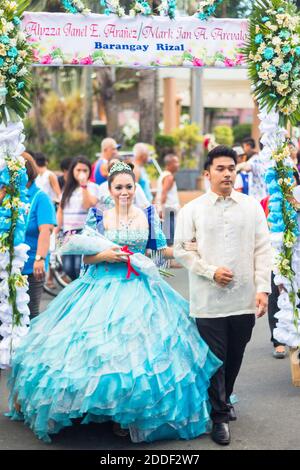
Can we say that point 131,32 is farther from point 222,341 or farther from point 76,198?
point 76,198

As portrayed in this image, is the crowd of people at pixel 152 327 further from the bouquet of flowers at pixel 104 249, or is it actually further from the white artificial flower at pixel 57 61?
the white artificial flower at pixel 57 61

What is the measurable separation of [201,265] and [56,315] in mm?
1049

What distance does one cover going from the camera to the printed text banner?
21.5 ft

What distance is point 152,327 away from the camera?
541cm

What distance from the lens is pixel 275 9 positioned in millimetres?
6316

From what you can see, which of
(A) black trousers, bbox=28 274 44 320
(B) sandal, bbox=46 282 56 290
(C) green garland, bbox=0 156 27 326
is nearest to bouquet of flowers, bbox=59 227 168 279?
(C) green garland, bbox=0 156 27 326

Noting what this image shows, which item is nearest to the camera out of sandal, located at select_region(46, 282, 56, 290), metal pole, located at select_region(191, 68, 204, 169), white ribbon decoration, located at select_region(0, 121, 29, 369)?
white ribbon decoration, located at select_region(0, 121, 29, 369)

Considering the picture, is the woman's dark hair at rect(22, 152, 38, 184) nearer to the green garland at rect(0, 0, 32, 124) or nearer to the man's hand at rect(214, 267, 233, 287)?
the green garland at rect(0, 0, 32, 124)

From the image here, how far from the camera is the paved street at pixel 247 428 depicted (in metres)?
5.36

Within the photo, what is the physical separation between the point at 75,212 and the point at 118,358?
5.00m

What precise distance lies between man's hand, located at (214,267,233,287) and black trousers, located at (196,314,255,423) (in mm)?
268

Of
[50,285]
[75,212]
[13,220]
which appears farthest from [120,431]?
[50,285]

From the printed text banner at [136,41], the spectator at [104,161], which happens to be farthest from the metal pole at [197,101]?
the printed text banner at [136,41]

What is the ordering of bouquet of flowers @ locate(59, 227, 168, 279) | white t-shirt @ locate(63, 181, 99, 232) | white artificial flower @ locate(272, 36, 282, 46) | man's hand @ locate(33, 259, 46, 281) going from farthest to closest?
white t-shirt @ locate(63, 181, 99, 232) < man's hand @ locate(33, 259, 46, 281) < white artificial flower @ locate(272, 36, 282, 46) < bouquet of flowers @ locate(59, 227, 168, 279)
